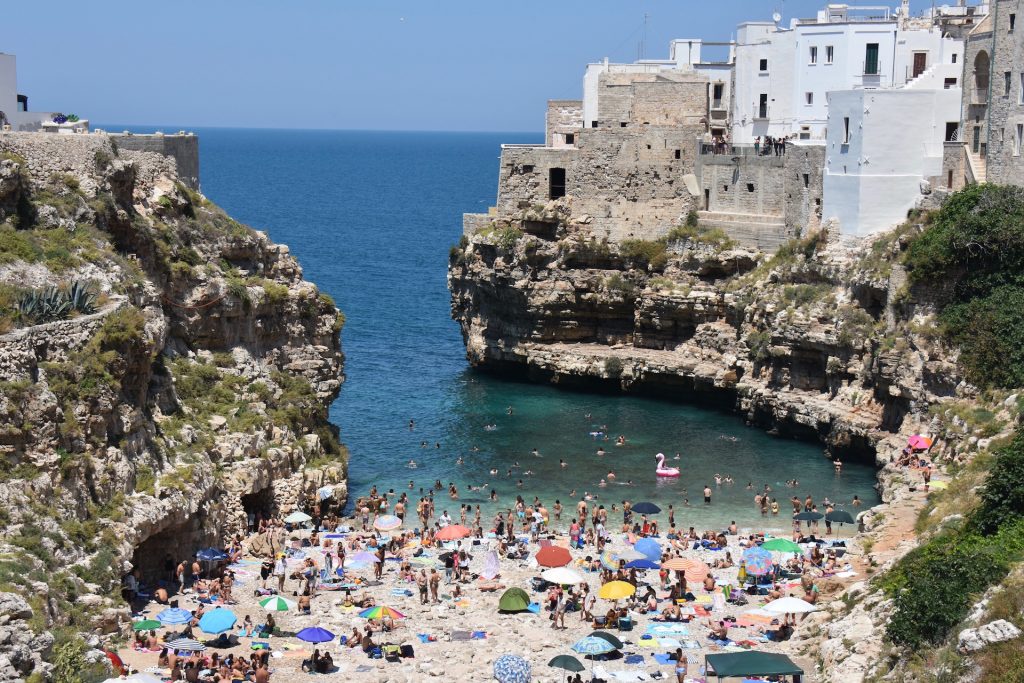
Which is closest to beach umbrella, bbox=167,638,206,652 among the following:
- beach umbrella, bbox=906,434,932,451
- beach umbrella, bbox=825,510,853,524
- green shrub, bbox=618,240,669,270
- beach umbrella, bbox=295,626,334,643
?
beach umbrella, bbox=295,626,334,643

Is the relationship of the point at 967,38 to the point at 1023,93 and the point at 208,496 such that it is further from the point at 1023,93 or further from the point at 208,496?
the point at 208,496

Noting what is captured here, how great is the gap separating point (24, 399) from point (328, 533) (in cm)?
1217

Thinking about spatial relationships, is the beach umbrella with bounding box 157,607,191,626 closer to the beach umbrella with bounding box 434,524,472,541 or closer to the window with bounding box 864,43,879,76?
the beach umbrella with bounding box 434,524,472,541

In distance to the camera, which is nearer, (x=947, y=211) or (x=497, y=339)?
(x=947, y=211)

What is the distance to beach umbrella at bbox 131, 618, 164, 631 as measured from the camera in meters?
31.8

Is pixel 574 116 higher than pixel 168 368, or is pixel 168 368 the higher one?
pixel 574 116

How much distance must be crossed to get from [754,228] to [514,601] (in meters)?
28.6

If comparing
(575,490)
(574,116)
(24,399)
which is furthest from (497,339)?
(24,399)

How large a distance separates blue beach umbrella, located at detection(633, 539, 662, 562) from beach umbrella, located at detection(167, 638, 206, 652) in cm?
1286

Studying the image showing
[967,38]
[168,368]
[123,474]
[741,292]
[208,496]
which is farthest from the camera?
[741,292]

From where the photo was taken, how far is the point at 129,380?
36.3 meters

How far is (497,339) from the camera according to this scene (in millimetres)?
66000

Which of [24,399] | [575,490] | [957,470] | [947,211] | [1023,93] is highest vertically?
[1023,93]

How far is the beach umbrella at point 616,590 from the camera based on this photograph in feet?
115
